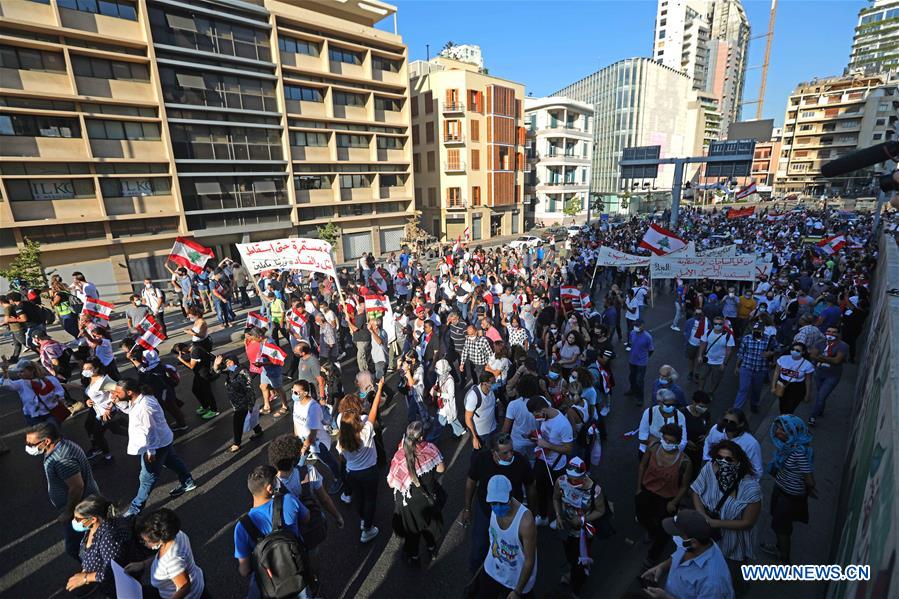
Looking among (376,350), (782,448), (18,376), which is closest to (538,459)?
(782,448)

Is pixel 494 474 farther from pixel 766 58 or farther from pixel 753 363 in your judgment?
pixel 766 58

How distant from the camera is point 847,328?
9.48 metres

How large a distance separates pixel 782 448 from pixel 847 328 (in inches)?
304

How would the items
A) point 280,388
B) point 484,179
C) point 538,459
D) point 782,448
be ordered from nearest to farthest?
point 782,448 < point 538,459 < point 280,388 < point 484,179

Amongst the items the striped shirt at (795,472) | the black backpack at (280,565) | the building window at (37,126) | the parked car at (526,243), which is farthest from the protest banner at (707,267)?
the building window at (37,126)

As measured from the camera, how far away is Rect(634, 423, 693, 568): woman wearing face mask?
13.7 feet

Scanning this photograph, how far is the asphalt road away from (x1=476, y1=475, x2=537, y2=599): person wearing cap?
30 cm

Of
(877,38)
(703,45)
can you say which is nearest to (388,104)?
(703,45)

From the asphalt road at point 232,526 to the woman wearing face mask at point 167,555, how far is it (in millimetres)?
1437

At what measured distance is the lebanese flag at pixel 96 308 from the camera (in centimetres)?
1007

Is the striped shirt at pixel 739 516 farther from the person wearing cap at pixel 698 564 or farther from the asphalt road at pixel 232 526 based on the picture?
the asphalt road at pixel 232 526

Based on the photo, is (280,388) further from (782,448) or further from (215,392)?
(782,448)

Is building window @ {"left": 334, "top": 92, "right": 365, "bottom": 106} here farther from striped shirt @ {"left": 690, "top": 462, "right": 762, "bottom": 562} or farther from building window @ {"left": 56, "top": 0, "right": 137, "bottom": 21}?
striped shirt @ {"left": 690, "top": 462, "right": 762, "bottom": 562}

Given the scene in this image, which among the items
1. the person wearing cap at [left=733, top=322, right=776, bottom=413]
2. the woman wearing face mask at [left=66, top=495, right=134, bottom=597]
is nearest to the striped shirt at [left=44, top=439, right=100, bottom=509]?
the woman wearing face mask at [left=66, top=495, right=134, bottom=597]
